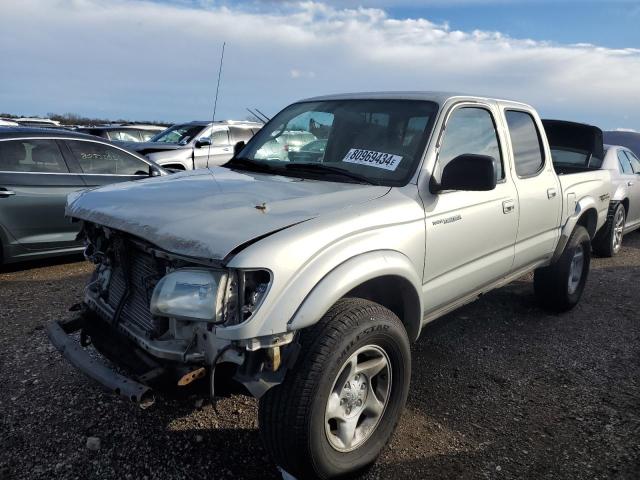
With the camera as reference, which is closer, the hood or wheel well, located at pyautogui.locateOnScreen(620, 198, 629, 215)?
wheel well, located at pyautogui.locateOnScreen(620, 198, 629, 215)

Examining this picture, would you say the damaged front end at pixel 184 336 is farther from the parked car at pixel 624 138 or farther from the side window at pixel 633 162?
the parked car at pixel 624 138

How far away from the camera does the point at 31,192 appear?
5555 millimetres

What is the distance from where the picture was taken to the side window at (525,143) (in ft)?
Answer: 13.1

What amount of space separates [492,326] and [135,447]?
3284 mm

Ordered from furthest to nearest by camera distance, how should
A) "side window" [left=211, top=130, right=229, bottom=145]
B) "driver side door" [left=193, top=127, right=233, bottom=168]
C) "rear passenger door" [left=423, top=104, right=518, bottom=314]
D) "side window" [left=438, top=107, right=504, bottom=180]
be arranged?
"side window" [left=211, top=130, right=229, bottom=145]
"driver side door" [left=193, top=127, right=233, bottom=168]
"side window" [left=438, top=107, right=504, bottom=180]
"rear passenger door" [left=423, top=104, right=518, bottom=314]

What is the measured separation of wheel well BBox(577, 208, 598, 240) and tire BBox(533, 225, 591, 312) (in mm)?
226

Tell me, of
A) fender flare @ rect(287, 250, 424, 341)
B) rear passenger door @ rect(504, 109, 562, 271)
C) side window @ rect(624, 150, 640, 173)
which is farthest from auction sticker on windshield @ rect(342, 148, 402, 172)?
side window @ rect(624, 150, 640, 173)

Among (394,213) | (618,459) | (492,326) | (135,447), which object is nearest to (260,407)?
(135,447)

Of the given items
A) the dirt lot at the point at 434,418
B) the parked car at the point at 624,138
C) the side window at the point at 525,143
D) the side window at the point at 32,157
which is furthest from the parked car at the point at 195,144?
the parked car at the point at 624,138

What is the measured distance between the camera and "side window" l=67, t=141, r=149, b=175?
618 centimetres

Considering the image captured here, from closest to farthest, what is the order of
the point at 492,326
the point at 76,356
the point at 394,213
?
the point at 76,356
the point at 394,213
the point at 492,326

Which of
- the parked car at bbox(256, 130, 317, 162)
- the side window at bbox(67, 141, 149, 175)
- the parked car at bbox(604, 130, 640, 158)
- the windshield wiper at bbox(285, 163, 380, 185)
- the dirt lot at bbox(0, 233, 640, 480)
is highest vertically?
the parked car at bbox(604, 130, 640, 158)

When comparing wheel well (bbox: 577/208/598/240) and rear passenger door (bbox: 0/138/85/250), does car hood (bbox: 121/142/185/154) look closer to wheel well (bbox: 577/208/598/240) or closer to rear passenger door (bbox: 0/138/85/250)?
rear passenger door (bbox: 0/138/85/250)

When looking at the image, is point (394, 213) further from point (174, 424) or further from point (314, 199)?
point (174, 424)
